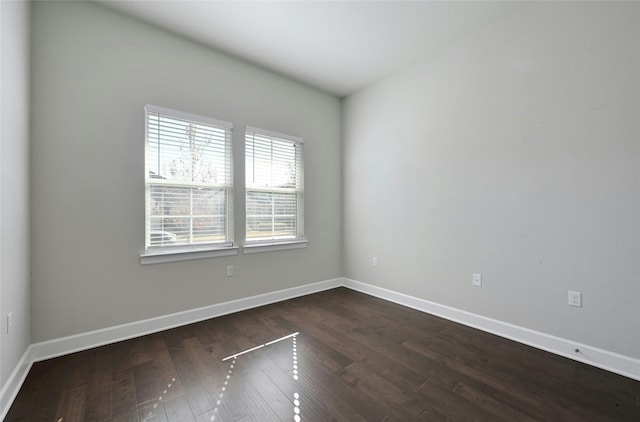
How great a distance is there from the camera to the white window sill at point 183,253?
8.16 feet

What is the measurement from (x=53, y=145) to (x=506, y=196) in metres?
3.87

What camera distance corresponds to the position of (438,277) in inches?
→ 117

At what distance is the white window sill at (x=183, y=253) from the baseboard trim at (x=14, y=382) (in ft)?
3.05

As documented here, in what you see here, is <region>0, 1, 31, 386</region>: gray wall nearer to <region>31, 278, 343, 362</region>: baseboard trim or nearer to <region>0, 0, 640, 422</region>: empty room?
<region>0, 0, 640, 422</region>: empty room

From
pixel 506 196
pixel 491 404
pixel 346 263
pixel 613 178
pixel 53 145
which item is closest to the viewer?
pixel 491 404

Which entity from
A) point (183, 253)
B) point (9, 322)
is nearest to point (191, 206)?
point (183, 253)

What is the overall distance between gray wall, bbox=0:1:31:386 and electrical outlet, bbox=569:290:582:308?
152 inches

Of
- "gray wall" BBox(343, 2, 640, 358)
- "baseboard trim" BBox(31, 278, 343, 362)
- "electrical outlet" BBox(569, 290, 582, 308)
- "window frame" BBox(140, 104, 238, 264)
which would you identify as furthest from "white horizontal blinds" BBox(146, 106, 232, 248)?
"electrical outlet" BBox(569, 290, 582, 308)

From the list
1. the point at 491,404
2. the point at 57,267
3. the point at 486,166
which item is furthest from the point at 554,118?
the point at 57,267

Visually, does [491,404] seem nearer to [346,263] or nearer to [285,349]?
[285,349]

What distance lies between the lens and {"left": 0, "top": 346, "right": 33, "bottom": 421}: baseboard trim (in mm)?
1495

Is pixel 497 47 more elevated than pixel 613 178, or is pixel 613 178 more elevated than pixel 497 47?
pixel 497 47

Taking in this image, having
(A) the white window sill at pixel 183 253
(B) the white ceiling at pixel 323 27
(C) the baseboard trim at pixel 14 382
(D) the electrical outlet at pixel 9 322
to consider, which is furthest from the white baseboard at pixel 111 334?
(B) the white ceiling at pixel 323 27

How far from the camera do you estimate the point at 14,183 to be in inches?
68.0
